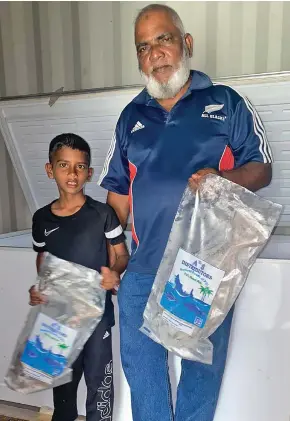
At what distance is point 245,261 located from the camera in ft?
3.52

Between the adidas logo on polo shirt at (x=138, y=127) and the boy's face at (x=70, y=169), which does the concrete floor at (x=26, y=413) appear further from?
the adidas logo on polo shirt at (x=138, y=127)

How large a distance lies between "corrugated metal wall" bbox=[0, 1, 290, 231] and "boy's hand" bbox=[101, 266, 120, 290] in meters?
0.72

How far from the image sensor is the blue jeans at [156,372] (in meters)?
1.15

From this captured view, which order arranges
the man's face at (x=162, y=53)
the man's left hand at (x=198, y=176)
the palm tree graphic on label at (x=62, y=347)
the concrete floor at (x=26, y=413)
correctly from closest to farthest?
the man's left hand at (x=198, y=176) → the man's face at (x=162, y=53) → the palm tree graphic on label at (x=62, y=347) → the concrete floor at (x=26, y=413)

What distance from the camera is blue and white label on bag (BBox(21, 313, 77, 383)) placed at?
1.27 meters

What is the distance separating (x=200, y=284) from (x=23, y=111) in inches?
41.9

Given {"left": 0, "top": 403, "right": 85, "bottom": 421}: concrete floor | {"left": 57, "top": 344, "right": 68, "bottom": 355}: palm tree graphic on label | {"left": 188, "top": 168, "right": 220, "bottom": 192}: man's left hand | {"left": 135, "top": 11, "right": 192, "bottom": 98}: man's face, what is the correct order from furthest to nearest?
{"left": 0, "top": 403, "right": 85, "bottom": 421}: concrete floor → {"left": 57, "top": 344, "right": 68, "bottom": 355}: palm tree graphic on label → {"left": 135, "top": 11, "right": 192, "bottom": 98}: man's face → {"left": 188, "top": 168, "right": 220, "bottom": 192}: man's left hand

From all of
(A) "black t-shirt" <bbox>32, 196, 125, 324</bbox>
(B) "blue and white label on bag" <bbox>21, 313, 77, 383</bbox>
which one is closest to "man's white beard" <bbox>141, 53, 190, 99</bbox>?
(A) "black t-shirt" <bbox>32, 196, 125, 324</bbox>

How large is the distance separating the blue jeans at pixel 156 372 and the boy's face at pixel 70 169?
324mm

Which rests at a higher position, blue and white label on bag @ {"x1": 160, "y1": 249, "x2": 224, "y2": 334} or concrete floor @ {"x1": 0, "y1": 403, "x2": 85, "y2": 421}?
blue and white label on bag @ {"x1": 160, "y1": 249, "x2": 224, "y2": 334}

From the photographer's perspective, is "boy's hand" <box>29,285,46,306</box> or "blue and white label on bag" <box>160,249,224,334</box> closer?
"blue and white label on bag" <box>160,249,224,334</box>

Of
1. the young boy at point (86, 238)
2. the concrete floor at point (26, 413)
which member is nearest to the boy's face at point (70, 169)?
the young boy at point (86, 238)

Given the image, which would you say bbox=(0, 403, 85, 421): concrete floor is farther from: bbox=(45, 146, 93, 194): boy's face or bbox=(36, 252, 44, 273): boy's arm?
bbox=(45, 146, 93, 194): boy's face

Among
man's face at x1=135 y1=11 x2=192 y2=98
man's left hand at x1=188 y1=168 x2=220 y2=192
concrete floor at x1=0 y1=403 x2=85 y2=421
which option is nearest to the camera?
man's left hand at x1=188 y1=168 x2=220 y2=192
